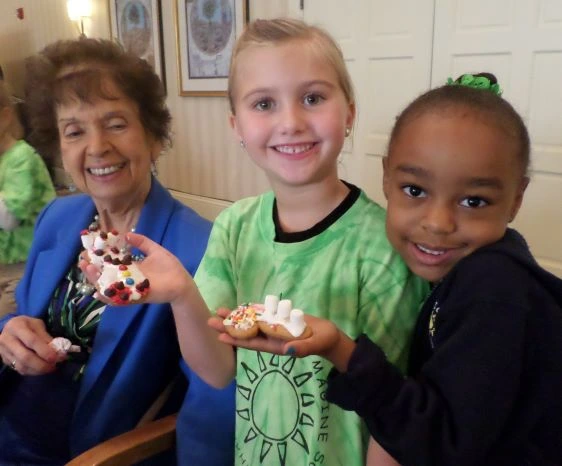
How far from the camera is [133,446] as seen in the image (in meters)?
1.08

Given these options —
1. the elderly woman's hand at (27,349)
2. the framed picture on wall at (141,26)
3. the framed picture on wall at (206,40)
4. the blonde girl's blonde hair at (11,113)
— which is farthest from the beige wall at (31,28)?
the elderly woman's hand at (27,349)

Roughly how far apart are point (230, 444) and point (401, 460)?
0.48 meters

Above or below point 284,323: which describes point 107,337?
below

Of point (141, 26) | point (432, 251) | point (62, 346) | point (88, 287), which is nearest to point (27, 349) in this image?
point (62, 346)

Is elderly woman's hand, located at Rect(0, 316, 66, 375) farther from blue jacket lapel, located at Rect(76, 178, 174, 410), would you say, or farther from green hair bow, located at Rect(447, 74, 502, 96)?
green hair bow, located at Rect(447, 74, 502, 96)

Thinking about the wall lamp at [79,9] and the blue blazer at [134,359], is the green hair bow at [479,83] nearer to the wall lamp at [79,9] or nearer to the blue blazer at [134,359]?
the blue blazer at [134,359]

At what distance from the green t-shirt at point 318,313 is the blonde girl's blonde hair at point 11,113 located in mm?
1719

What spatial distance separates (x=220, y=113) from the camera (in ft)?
14.1

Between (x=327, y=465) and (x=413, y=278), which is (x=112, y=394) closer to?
(x=327, y=465)

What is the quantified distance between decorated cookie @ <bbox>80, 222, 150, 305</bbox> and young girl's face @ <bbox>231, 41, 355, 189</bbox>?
28 centimetres

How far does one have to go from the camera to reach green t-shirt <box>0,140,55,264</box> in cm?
212

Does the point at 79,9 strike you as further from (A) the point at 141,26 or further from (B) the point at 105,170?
(B) the point at 105,170

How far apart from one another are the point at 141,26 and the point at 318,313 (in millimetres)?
4442

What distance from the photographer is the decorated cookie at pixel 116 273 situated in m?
0.82
